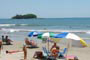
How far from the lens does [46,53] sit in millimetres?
14969

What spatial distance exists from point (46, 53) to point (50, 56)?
3.64 feet

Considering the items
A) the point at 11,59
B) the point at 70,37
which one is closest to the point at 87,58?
the point at 70,37

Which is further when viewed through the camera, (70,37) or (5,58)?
(5,58)

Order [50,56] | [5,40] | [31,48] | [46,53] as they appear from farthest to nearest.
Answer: [5,40], [31,48], [46,53], [50,56]

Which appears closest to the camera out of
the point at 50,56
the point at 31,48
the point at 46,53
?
the point at 50,56

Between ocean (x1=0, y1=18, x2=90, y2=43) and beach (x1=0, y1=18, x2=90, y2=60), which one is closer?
beach (x1=0, y1=18, x2=90, y2=60)

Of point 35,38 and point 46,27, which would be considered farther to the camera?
point 46,27

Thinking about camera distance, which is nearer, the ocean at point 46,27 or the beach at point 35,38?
the beach at point 35,38

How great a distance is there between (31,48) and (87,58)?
231 inches

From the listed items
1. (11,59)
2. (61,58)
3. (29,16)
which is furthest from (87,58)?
(29,16)

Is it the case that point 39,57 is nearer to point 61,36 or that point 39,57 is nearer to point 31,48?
point 61,36

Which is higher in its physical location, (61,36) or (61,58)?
(61,36)

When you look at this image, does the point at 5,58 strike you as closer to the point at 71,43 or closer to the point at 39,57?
the point at 39,57

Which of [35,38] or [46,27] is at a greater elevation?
[35,38]
